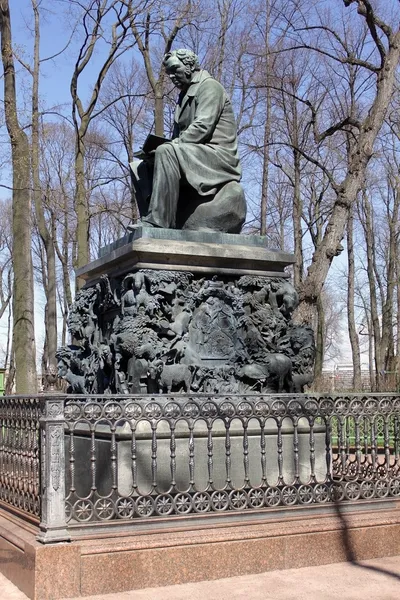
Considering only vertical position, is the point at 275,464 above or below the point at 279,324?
below

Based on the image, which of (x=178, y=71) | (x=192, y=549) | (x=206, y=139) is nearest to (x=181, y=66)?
(x=178, y=71)

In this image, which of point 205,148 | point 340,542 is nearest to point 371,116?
point 205,148

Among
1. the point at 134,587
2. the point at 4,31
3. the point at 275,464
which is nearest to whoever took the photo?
the point at 134,587

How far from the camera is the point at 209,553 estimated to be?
242 inches

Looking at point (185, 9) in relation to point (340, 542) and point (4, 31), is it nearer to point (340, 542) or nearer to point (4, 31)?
point (4, 31)

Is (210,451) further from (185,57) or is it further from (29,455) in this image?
(185,57)

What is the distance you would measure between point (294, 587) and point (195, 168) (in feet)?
14.3

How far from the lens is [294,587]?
19.6 ft

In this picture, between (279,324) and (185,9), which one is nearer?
(279,324)

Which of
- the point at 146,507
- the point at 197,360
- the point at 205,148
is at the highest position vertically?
the point at 205,148

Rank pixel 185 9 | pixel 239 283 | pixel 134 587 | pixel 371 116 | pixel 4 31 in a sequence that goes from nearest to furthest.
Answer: pixel 134 587 < pixel 239 283 < pixel 371 116 < pixel 4 31 < pixel 185 9

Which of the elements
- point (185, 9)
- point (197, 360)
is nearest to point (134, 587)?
point (197, 360)

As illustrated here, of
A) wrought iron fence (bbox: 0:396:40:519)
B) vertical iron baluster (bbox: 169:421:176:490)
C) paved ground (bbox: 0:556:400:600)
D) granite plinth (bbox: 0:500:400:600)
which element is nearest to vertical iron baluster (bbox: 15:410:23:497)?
wrought iron fence (bbox: 0:396:40:519)

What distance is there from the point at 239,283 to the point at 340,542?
2.75 m
